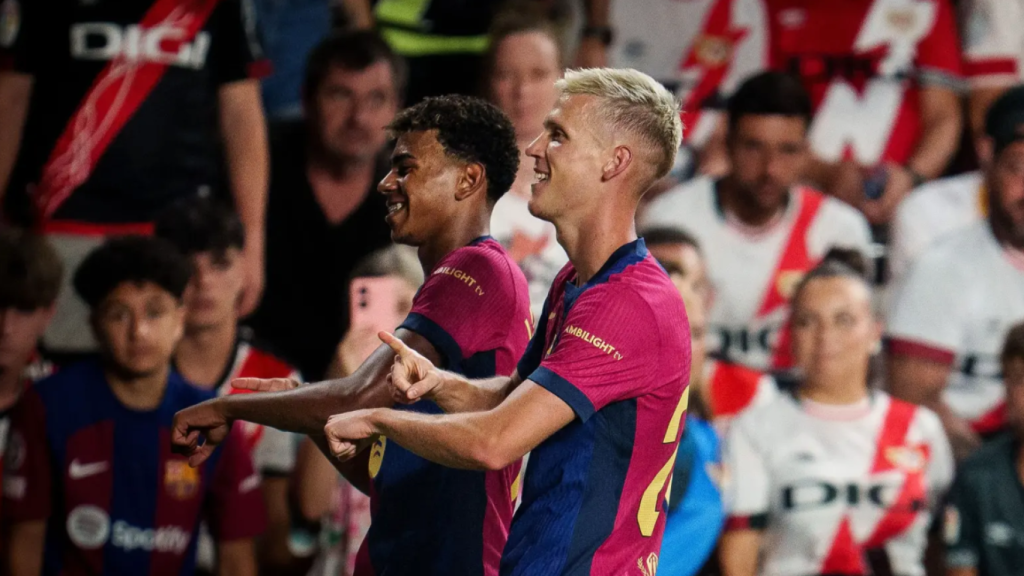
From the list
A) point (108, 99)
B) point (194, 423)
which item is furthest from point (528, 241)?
point (194, 423)

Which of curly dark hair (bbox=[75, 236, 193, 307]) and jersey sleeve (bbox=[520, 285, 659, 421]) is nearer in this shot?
jersey sleeve (bbox=[520, 285, 659, 421])

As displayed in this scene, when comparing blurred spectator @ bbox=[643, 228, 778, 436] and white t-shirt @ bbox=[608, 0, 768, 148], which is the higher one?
white t-shirt @ bbox=[608, 0, 768, 148]

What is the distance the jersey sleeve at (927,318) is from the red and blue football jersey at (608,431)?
3.06m

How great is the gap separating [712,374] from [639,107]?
2.66 metres

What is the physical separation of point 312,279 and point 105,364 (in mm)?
1075

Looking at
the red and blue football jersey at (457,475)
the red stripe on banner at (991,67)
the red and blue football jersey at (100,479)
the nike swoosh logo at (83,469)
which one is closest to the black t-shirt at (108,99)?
the red and blue football jersey at (100,479)

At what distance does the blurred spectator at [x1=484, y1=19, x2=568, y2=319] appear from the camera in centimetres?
551

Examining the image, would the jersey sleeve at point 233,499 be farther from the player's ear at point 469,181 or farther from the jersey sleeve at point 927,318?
the jersey sleeve at point 927,318

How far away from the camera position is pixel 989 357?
5.85 m

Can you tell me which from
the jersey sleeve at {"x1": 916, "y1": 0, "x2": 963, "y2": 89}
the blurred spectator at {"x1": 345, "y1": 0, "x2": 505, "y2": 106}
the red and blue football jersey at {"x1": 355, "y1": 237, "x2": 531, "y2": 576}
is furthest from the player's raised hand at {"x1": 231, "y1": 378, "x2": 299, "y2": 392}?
the jersey sleeve at {"x1": 916, "y1": 0, "x2": 963, "y2": 89}

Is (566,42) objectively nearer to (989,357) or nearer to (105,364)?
(989,357)

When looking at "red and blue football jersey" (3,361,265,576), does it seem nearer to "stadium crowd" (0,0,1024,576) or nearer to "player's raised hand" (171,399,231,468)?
"stadium crowd" (0,0,1024,576)

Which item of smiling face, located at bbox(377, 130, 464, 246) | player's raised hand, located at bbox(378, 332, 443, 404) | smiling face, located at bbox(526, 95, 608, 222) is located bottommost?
player's raised hand, located at bbox(378, 332, 443, 404)

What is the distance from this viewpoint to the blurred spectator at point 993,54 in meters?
6.68
